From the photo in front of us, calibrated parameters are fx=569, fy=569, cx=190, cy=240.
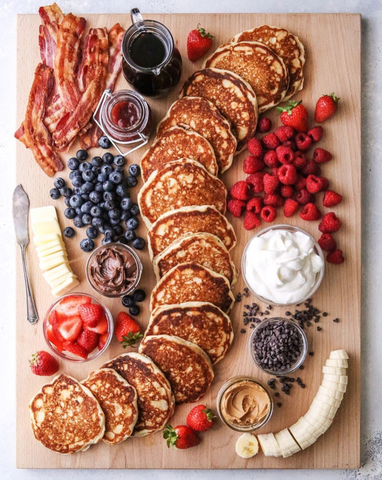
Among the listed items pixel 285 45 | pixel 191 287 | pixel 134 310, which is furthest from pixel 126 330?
pixel 285 45

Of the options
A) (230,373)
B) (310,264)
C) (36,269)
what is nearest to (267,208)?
(310,264)

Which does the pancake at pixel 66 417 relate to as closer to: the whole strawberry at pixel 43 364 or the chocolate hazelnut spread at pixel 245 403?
the whole strawberry at pixel 43 364

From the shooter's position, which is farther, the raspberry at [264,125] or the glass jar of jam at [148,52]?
the raspberry at [264,125]

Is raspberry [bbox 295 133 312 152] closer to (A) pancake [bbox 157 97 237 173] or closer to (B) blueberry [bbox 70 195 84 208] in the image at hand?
(A) pancake [bbox 157 97 237 173]

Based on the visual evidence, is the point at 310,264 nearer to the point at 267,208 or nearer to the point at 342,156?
the point at 267,208

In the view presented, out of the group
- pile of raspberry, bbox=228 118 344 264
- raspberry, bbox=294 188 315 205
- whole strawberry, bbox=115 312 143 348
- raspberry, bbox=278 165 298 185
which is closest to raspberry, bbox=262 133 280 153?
pile of raspberry, bbox=228 118 344 264

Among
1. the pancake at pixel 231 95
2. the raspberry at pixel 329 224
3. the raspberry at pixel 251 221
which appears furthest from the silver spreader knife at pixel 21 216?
the raspberry at pixel 329 224
